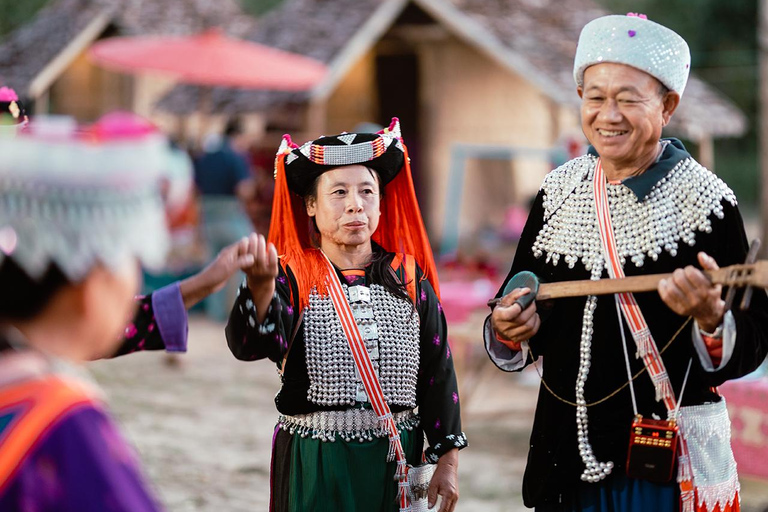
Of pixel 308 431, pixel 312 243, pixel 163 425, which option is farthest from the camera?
pixel 163 425

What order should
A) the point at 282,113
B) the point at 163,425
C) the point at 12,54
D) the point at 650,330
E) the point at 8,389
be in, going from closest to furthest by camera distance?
the point at 8,389 < the point at 650,330 < the point at 163,425 < the point at 282,113 < the point at 12,54

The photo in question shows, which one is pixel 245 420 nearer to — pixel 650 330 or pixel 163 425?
pixel 163 425

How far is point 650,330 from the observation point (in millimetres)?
2596

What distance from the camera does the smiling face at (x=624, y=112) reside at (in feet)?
8.52

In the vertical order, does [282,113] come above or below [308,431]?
above

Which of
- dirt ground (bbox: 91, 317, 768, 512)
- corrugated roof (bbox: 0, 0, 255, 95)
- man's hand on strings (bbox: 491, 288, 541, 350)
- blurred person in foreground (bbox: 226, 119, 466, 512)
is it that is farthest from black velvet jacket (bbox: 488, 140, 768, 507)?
corrugated roof (bbox: 0, 0, 255, 95)

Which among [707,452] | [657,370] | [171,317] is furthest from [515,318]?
[171,317]

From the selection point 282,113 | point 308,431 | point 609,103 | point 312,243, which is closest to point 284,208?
point 312,243

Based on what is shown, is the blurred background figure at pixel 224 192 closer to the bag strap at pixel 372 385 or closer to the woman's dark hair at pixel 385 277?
the woman's dark hair at pixel 385 277

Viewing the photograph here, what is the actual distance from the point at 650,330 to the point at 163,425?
4875 millimetres

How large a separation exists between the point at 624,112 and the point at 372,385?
3.50 ft

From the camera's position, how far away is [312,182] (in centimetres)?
309

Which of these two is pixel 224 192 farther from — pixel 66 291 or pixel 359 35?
pixel 66 291

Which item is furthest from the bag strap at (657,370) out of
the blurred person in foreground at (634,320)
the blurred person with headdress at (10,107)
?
the blurred person with headdress at (10,107)
